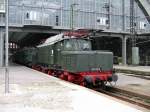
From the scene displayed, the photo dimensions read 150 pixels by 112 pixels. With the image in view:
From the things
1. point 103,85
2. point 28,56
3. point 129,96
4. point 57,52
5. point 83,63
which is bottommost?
point 129,96

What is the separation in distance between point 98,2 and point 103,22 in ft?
13.3

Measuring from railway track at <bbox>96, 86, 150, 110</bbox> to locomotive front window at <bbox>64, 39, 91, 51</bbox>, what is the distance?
9.34 feet

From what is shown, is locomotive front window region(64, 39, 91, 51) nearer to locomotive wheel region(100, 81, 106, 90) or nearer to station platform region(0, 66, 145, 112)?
locomotive wheel region(100, 81, 106, 90)

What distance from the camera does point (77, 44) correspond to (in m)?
21.9

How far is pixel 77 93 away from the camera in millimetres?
14742

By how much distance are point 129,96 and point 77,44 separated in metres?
5.43

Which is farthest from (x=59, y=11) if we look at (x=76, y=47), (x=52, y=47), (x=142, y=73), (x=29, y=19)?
(x=76, y=47)

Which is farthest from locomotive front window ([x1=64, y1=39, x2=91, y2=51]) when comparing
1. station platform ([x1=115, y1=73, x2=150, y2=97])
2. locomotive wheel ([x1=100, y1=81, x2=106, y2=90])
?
station platform ([x1=115, y1=73, x2=150, y2=97])

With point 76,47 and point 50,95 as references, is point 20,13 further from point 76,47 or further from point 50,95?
point 50,95

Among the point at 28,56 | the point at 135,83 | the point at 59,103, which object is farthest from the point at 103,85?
the point at 28,56

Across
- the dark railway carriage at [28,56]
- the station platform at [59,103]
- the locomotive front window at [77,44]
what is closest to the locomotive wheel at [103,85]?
the locomotive front window at [77,44]

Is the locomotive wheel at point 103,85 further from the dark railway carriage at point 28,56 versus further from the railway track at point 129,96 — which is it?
the dark railway carriage at point 28,56

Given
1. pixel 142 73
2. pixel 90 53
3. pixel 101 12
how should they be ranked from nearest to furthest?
1. pixel 90 53
2. pixel 142 73
3. pixel 101 12

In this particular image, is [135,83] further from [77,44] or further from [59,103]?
[59,103]
